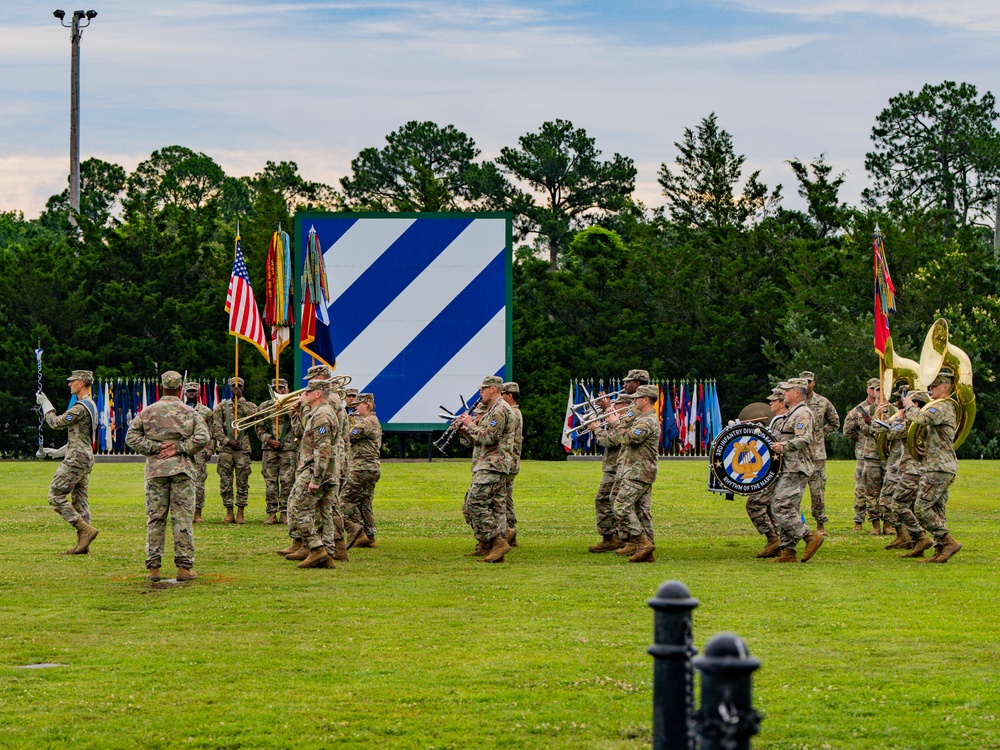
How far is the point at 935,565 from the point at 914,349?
25932 mm

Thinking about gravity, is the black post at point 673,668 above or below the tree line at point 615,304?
below

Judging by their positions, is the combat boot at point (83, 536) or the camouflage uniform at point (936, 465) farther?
the combat boot at point (83, 536)

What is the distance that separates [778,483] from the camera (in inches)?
624

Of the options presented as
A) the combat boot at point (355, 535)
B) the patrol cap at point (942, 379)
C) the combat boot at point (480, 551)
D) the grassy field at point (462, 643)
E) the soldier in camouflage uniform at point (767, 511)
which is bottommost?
the grassy field at point (462, 643)

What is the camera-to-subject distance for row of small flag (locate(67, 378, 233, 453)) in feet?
124

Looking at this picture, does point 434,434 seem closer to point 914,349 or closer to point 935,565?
point 914,349

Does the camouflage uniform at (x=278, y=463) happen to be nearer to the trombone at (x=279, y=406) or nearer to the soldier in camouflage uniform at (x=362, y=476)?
the trombone at (x=279, y=406)

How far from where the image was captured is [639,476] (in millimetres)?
16125

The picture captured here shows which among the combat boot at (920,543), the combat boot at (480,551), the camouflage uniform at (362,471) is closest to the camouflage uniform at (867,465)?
the combat boot at (920,543)

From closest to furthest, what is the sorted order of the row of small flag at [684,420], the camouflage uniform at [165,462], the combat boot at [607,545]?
the camouflage uniform at [165,462]
the combat boot at [607,545]
the row of small flag at [684,420]

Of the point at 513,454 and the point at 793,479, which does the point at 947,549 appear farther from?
the point at 513,454

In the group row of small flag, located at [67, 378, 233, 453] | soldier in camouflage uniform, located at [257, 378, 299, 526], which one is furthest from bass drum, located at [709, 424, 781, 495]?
row of small flag, located at [67, 378, 233, 453]

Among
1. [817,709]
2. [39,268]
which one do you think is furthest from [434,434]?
[817,709]

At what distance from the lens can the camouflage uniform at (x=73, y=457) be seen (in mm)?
16141
